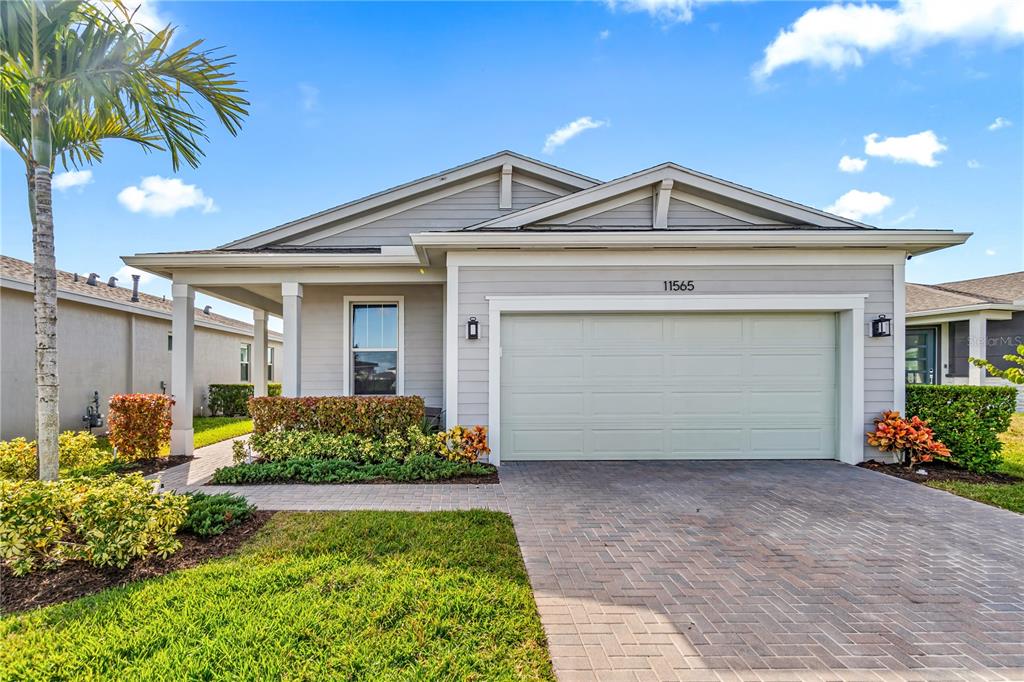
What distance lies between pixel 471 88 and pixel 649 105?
398 centimetres

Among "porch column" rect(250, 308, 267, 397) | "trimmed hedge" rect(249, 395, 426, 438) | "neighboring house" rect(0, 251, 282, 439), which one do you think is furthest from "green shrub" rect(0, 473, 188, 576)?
"porch column" rect(250, 308, 267, 397)

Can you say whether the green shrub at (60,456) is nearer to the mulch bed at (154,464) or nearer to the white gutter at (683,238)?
the mulch bed at (154,464)

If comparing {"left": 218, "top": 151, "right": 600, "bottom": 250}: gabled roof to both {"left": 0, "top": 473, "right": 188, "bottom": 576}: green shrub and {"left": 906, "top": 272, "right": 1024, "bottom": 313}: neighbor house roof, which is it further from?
{"left": 906, "top": 272, "right": 1024, "bottom": 313}: neighbor house roof

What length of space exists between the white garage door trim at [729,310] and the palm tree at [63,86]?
14.2 ft

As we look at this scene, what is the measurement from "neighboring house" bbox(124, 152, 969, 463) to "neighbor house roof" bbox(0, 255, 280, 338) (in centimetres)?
344

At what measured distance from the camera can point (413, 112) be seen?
1077cm

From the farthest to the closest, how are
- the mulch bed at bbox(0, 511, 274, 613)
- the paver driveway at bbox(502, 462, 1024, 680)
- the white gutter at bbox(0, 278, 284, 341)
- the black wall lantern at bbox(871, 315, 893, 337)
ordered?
1. the white gutter at bbox(0, 278, 284, 341)
2. the black wall lantern at bbox(871, 315, 893, 337)
3. the mulch bed at bbox(0, 511, 274, 613)
4. the paver driveway at bbox(502, 462, 1024, 680)

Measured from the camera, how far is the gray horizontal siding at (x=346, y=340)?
8.76 meters

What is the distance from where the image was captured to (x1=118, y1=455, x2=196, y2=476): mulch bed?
6.72 metres

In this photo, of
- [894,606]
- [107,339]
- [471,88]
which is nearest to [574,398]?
[894,606]

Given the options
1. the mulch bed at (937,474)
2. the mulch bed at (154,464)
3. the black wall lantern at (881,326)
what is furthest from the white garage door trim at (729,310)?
the mulch bed at (154,464)

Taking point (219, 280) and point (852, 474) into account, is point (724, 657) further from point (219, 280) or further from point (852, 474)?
point (219, 280)

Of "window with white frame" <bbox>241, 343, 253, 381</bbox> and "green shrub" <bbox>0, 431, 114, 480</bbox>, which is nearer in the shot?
"green shrub" <bbox>0, 431, 114, 480</bbox>

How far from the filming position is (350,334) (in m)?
8.81
